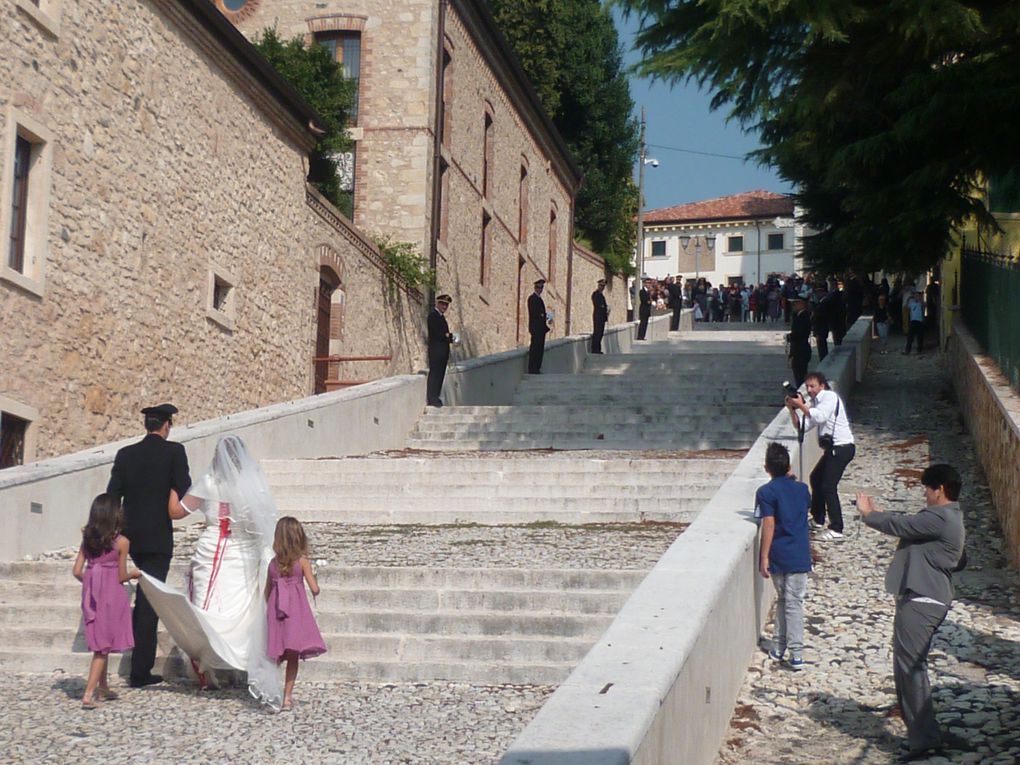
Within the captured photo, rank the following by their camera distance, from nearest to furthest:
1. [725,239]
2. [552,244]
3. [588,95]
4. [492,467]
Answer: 1. [492,467]
2. [552,244]
3. [588,95]
4. [725,239]

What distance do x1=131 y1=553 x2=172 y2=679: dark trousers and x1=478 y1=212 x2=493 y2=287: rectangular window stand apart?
24.0 meters

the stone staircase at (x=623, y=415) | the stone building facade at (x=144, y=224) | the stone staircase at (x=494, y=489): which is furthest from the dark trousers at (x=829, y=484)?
the stone building facade at (x=144, y=224)

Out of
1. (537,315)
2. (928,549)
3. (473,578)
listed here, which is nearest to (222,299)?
(537,315)

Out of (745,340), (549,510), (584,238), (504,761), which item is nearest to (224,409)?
(549,510)

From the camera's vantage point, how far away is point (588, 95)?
46469mm

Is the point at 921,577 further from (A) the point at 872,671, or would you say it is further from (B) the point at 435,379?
(B) the point at 435,379

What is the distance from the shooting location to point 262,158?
1900cm

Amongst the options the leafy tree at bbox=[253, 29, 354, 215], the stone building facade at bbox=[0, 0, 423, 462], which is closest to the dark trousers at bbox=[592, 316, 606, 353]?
the leafy tree at bbox=[253, 29, 354, 215]

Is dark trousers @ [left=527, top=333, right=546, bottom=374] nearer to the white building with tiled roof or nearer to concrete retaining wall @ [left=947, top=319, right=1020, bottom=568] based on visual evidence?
concrete retaining wall @ [left=947, top=319, right=1020, bottom=568]

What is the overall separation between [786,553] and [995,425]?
532 cm

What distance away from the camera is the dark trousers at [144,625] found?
26.0ft

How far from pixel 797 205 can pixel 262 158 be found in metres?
17.7

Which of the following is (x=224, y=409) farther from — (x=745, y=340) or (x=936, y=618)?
(x=745, y=340)

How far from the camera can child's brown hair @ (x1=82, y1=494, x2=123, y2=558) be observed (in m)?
7.59
